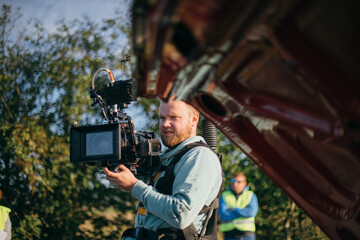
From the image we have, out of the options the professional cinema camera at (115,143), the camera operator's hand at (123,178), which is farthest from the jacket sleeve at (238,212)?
the camera operator's hand at (123,178)

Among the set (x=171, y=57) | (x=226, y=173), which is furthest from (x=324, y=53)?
(x=226, y=173)

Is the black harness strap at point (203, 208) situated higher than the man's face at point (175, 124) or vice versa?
the man's face at point (175, 124)

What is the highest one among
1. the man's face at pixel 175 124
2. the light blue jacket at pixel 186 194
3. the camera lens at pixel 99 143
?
the man's face at pixel 175 124

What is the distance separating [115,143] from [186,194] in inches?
25.2

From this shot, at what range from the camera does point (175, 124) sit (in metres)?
2.53

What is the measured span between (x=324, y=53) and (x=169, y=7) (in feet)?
1.21

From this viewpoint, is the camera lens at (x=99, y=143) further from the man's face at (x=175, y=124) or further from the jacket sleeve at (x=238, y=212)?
the jacket sleeve at (x=238, y=212)

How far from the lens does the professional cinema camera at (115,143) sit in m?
2.37

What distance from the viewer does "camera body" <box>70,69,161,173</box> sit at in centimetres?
237

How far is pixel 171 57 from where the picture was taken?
84 cm

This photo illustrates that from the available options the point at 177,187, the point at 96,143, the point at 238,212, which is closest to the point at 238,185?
the point at 238,212

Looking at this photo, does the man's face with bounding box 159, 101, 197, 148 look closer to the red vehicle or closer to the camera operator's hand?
the camera operator's hand

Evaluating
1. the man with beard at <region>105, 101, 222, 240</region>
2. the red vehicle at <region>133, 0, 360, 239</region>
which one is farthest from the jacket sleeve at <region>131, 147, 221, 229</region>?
the red vehicle at <region>133, 0, 360, 239</region>

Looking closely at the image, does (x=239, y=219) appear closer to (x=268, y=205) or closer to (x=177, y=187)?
(x=268, y=205)
